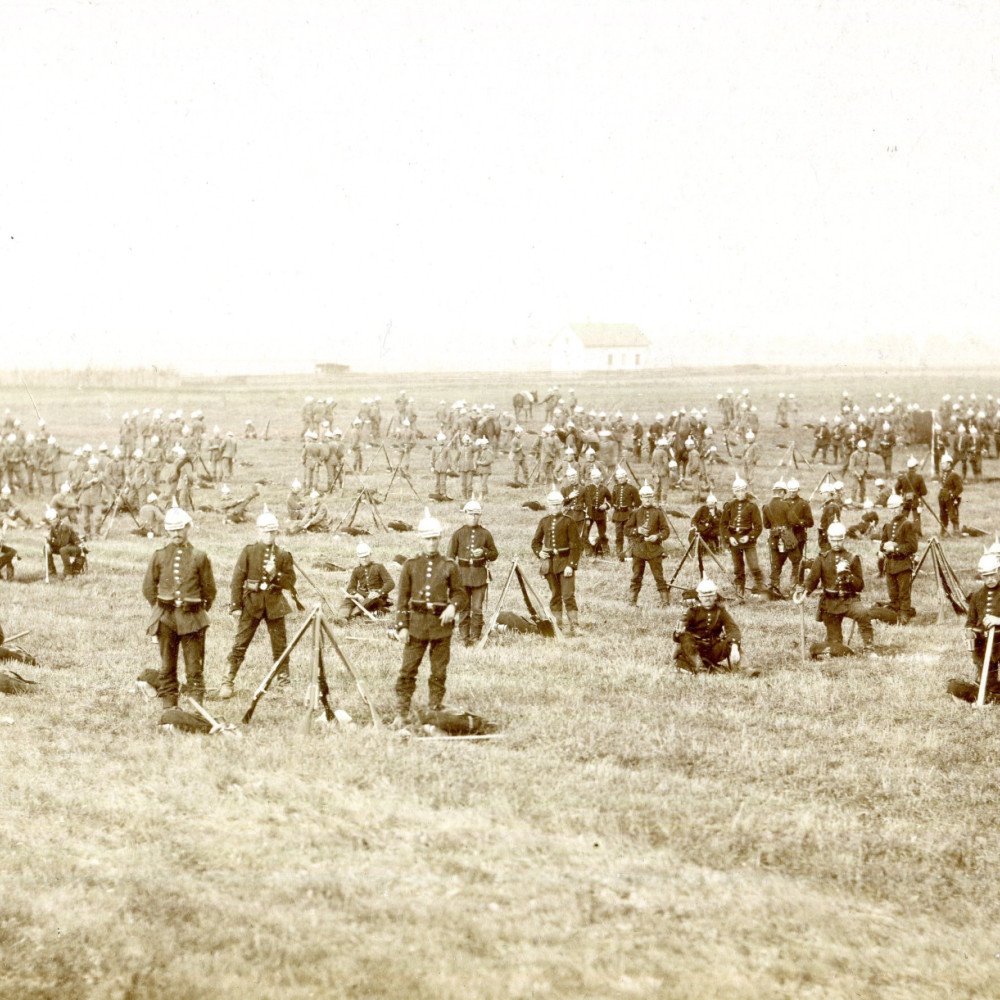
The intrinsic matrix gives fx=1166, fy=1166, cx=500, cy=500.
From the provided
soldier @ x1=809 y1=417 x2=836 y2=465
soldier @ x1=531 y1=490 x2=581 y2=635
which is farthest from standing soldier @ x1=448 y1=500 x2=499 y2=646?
soldier @ x1=809 y1=417 x2=836 y2=465

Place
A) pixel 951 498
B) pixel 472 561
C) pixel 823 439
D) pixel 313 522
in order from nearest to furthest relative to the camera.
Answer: pixel 472 561
pixel 951 498
pixel 313 522
pixel 823 439

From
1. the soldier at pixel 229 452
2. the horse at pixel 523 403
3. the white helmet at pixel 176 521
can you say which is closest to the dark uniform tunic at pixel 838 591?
the white helmet at pixel 176 521

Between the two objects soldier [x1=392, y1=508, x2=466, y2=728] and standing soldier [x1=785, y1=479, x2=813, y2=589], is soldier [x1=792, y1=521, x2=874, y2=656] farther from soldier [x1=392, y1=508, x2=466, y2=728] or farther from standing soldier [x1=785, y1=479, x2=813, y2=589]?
soldier [x1=392, y1=508, x2=466, y2=728]

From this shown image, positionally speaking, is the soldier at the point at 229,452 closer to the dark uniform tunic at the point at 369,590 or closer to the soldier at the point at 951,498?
the dark uniform tunic at the point at 369,590

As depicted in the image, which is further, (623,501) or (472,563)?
(623,501)

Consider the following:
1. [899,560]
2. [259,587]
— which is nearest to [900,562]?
[899,560]

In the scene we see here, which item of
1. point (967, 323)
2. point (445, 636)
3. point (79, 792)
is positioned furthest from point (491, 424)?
point (967, 323)

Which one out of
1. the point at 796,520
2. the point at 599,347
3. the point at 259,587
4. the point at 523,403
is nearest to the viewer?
the point at 259,587

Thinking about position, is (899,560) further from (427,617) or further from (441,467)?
(441,467)
